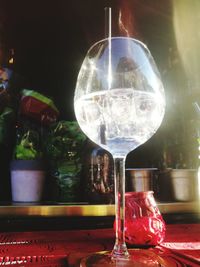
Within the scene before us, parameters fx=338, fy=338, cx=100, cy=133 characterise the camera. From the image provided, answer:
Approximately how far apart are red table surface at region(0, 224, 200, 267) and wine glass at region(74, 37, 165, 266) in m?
0.09

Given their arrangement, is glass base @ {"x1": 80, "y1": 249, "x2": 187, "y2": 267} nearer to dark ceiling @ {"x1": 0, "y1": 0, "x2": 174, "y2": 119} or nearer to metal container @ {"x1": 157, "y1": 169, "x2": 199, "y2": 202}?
metal container @ {"x1": 157, "y1": 169, "x2": 199, "y2": 202}

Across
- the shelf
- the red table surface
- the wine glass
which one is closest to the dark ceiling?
the shelf

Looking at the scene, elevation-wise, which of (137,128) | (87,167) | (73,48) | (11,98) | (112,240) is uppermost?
(73,48)

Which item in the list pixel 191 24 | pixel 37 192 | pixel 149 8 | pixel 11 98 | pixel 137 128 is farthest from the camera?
pixel 191 24

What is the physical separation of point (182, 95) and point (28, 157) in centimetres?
103

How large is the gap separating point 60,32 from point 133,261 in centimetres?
156

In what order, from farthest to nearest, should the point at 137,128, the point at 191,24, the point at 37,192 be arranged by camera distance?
1. the point at 191,24
2. the point at 37,192
3. the point at 137,128

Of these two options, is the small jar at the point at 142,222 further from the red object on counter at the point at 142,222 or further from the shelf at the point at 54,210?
the shelf at the point at 54,210

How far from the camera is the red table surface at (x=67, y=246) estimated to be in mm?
729

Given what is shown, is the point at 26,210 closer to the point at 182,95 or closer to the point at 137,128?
the point at 137,128

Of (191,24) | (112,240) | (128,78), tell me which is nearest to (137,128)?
(128,78)

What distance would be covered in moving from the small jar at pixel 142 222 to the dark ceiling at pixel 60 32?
3.40 feet

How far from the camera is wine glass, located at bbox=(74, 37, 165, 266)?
0.73 m

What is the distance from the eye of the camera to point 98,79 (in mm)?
755
